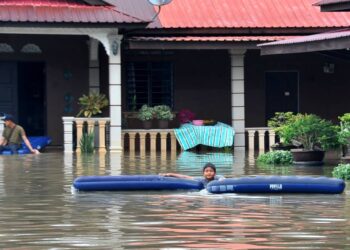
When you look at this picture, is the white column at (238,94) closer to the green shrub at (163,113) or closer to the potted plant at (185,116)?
the potted plant at (185,116)

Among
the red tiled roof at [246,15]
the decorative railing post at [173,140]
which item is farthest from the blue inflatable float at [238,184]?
the red tiled roof at [246,15]

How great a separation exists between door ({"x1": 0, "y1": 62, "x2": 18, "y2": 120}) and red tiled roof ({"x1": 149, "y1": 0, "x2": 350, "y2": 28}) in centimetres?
419

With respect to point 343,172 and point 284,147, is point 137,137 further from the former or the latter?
point 343,172

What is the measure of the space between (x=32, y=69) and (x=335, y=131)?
10965 millimetres

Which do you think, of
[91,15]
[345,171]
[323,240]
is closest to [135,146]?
[91,15]

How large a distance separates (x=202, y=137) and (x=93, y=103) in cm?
290

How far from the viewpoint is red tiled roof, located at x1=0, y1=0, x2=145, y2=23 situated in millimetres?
25938

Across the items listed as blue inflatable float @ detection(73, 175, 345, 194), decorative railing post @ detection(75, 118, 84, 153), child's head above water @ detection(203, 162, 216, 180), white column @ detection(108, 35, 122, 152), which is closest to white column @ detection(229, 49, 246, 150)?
white column @ detection(108, 35, 122, 152)

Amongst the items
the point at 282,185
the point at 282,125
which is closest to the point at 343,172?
the point at 282,185

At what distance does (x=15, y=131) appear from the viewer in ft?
84.3

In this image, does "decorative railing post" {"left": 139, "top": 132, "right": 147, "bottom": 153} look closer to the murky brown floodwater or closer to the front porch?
the front porch

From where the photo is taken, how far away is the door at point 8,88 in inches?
A: 1164

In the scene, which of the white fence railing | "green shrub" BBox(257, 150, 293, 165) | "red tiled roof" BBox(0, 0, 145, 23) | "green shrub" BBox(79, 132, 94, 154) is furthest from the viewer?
the white fence railing

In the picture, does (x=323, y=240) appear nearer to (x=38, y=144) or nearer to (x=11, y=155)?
(x=11, y=155)
